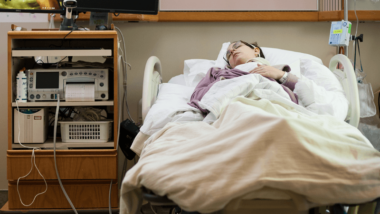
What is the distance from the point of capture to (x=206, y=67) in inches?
78.1

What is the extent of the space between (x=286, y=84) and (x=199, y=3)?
1056 millimetres

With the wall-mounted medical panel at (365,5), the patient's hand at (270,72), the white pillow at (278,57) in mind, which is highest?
the wall-mounted medical panel at (365,5)

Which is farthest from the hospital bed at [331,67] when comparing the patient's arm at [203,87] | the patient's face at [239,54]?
the patient's face at [239,54]

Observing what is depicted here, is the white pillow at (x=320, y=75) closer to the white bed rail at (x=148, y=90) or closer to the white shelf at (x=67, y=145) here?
the white bed rail at (x=148, y=90)

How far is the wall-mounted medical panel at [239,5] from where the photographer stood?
86.4 inches

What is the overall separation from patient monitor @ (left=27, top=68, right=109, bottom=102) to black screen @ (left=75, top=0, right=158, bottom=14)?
396 millimetres

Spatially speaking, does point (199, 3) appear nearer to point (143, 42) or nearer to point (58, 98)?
point (143, 42)

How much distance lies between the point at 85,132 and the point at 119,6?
0.77 m

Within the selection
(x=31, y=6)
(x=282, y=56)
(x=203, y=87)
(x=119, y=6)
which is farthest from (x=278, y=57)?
(x=31, y=6)

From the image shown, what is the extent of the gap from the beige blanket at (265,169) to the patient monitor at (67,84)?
99 cm

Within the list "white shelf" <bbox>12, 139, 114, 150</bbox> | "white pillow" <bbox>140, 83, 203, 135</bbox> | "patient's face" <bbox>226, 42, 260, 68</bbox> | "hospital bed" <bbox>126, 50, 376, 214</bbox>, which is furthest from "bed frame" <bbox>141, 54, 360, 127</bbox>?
"patient's face" <bbox>226, 42, 260, 68</bbox>

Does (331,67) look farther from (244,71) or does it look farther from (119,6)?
(119,6)

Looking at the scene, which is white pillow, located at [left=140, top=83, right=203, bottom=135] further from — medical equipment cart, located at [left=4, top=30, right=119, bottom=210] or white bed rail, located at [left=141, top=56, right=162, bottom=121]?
medical equipment cart, located at [left=4, top=30, right=119, bottom=210]

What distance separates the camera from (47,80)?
5.31ft
